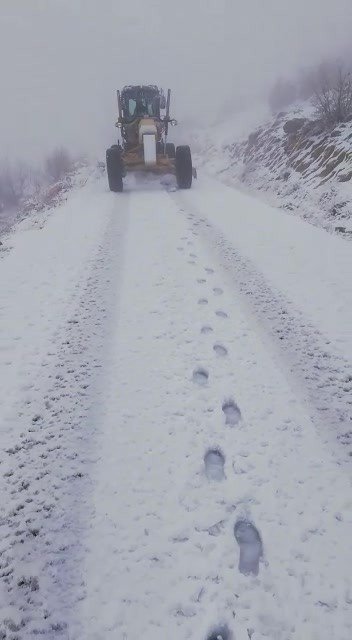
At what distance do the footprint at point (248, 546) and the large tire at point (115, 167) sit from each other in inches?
441

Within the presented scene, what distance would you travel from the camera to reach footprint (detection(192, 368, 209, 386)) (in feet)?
10.6

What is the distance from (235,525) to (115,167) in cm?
1120

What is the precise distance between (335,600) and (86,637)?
1.10 meters

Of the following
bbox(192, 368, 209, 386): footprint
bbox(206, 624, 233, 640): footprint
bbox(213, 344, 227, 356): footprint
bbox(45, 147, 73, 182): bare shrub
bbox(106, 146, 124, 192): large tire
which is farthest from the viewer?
bbox(45, 147, 73, 182): bare shrub

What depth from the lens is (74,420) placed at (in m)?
2.87

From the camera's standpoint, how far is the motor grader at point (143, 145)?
11.7 meters

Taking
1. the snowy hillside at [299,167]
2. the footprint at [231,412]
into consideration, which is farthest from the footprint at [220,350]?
the snowy hillside at [299,167]

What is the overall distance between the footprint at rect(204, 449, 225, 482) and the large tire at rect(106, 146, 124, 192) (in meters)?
10.7

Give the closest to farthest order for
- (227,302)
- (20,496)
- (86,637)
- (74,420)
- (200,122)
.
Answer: (86,637), (20,496), (74,420), (227,302), (200,122)

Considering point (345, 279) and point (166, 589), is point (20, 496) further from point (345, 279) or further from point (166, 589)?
point (345, 279)

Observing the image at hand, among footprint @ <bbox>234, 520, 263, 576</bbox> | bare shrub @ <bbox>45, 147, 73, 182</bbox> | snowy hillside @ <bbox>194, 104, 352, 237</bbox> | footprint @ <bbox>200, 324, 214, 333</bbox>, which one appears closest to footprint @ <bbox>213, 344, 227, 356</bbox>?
footprint @ <bbox>200, 324, 214, 333</bbox>

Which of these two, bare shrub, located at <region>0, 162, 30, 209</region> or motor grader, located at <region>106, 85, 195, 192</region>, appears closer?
motor grader, located at <region>106, 85, 195, 192</region>

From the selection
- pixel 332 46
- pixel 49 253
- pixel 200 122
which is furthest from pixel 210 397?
pixel 200 122

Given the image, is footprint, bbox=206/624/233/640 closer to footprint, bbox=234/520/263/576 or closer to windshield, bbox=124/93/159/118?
footprint, bbox=234/520/263/576
